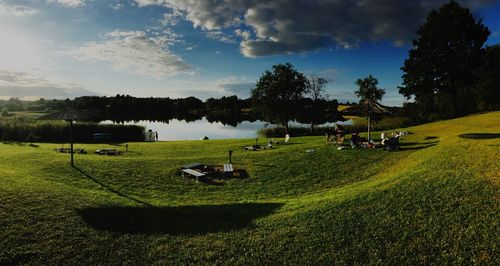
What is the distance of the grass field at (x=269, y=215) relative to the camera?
10.3 metres

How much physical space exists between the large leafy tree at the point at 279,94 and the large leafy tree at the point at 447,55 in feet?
57.9

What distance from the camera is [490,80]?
1802 inches

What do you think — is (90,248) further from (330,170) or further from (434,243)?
(330,170)

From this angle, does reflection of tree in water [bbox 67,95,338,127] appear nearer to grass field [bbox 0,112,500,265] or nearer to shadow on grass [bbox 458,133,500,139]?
shadow on grass [bbox 458,133,500,139]

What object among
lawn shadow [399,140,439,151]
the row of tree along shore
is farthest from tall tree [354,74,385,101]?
lawn shadow [399,140,439,151]

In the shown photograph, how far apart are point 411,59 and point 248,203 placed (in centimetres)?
4579

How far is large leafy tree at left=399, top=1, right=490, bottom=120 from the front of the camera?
157 ft

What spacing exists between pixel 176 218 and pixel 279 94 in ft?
137

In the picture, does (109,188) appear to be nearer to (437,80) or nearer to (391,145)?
(391,145)

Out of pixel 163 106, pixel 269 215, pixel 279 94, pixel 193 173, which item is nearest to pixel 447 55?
pixel 279 94

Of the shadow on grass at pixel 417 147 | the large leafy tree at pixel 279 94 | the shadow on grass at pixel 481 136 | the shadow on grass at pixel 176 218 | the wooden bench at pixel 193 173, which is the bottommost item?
the shadow on grass at pixel 176 218

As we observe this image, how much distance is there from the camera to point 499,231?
405 inches

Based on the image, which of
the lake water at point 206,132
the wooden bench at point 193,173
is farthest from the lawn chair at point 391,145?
the lake water at point 206,132

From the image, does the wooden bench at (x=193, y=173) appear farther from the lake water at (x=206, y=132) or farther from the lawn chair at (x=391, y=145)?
the lake water at (x=206, y=132)
